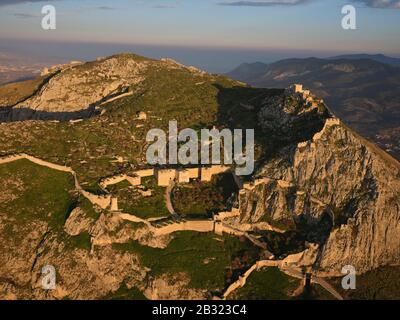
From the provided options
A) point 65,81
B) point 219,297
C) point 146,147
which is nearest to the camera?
point 219,297

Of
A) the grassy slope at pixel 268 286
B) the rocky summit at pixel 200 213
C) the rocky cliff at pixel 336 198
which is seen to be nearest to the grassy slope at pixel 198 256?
the rocky summit at pixel 200 213

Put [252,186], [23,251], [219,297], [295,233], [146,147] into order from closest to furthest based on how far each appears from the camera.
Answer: [219,297]
[23,251]
[295,233]
[252,186]
[146,147]

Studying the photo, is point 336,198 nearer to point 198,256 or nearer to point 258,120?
point 198,256

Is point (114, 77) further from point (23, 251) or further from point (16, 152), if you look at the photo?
point (23, 251)

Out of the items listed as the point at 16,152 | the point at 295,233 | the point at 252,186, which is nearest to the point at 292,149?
the point at 252,186

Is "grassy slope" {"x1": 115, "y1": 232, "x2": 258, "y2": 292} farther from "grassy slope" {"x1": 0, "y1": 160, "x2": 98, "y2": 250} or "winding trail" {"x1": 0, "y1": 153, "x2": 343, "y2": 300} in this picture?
"grassy slope" {"x1": 0, "y1": 160, "x2": 98, "y2": 250}

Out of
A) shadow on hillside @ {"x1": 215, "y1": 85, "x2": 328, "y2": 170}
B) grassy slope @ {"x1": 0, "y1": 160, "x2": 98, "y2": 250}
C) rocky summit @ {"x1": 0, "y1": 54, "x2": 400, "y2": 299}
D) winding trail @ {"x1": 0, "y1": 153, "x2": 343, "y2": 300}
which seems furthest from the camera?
shadow on hillside @ {"x1": 215, "y1": 85, "x2": 328, "y2": 170}

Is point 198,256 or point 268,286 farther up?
point 198,256

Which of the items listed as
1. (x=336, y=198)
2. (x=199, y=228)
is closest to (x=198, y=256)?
(x=199, y=228)

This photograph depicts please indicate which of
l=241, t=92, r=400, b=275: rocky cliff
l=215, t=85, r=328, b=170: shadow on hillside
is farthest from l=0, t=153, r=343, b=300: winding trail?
l=215, t=85, r=328, b=170: shadow on hillside
